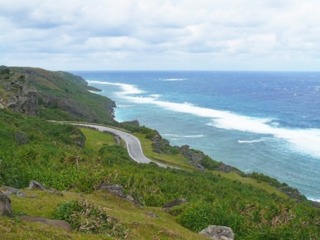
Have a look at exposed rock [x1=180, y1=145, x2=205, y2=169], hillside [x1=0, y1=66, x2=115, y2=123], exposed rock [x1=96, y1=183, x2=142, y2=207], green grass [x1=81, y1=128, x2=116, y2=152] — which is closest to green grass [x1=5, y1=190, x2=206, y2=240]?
exposed rock [x1=96, y1=183, x2=142, y2=207]

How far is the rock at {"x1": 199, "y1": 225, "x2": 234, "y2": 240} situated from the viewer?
64.0 feet

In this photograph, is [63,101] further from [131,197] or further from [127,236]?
[127,236]

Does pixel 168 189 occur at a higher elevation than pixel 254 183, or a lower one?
higher

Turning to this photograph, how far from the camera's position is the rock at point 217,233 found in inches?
769

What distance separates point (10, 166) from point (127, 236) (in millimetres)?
14931

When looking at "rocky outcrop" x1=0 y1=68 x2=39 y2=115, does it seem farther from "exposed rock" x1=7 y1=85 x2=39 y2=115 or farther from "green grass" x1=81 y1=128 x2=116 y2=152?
"green grass" x1=81 y1=128 x2=116 y2=152

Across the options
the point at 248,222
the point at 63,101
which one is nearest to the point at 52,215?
the point at 248,222

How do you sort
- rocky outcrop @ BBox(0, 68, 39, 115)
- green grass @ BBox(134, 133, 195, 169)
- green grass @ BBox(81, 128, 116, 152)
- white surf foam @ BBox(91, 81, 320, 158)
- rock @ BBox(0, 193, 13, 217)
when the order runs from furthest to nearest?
white surf foam @ BBox(91, 81, 320, 158), rocky outcrop @ BBox(0, 68, 39, 115), green grass @ BBox(81, 128, 116, 152), green grass @ BBox(134, 133, 195, 169), rock @ BBox(0, 193, 13, 217)

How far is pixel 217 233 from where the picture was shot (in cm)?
1970

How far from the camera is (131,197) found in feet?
79.9

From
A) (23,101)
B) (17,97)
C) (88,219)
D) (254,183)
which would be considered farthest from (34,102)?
(88,219)

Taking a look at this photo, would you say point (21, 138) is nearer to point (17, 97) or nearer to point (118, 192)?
point (118, 192)

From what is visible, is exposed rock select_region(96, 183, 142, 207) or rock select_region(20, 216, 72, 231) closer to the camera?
rock select_region(20, 216, 72, 231)

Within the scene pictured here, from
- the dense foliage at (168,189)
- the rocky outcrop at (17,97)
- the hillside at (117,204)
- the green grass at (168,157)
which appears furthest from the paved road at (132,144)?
the hillside at (117,204)
